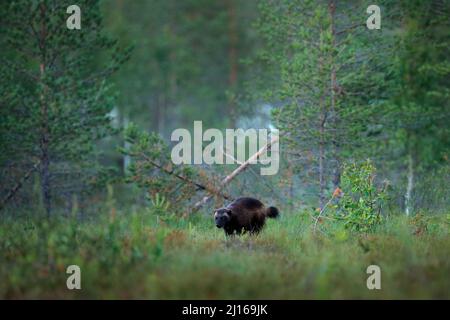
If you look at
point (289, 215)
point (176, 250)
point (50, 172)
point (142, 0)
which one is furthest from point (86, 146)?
point (142, 0)

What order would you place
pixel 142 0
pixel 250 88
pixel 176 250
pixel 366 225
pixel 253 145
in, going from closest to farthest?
pixel 176 250
pixel 366 225
pixel 253 145
pixel 250 88
pixel 142 0

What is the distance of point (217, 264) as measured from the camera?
8141 millimetres

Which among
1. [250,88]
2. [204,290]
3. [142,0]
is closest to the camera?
[204,290]

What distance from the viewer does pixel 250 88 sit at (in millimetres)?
19438

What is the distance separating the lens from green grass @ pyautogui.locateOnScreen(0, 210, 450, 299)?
23.9 ft

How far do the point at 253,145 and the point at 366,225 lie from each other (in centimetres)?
631

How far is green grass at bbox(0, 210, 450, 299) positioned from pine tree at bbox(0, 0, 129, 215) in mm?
5658

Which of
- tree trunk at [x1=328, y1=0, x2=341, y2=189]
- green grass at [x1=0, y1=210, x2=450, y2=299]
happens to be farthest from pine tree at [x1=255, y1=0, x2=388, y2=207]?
green grass at [x1=0, y1=210, x2=450, y2=299]

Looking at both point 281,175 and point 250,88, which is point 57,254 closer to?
point 281,175

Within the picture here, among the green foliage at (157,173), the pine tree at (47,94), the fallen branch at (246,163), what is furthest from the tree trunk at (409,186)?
the pine tree at (47,94)

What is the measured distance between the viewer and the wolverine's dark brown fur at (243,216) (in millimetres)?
11953

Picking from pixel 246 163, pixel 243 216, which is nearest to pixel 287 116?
pixel 246 163

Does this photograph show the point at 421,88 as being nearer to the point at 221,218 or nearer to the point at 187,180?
the point at 187,180

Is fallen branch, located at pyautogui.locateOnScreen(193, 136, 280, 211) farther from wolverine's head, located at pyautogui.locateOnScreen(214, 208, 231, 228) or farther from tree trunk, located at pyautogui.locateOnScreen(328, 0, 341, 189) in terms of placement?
wolverine's head, located at pyautogui.locateOnScreen(214, 208, 231, 228)
